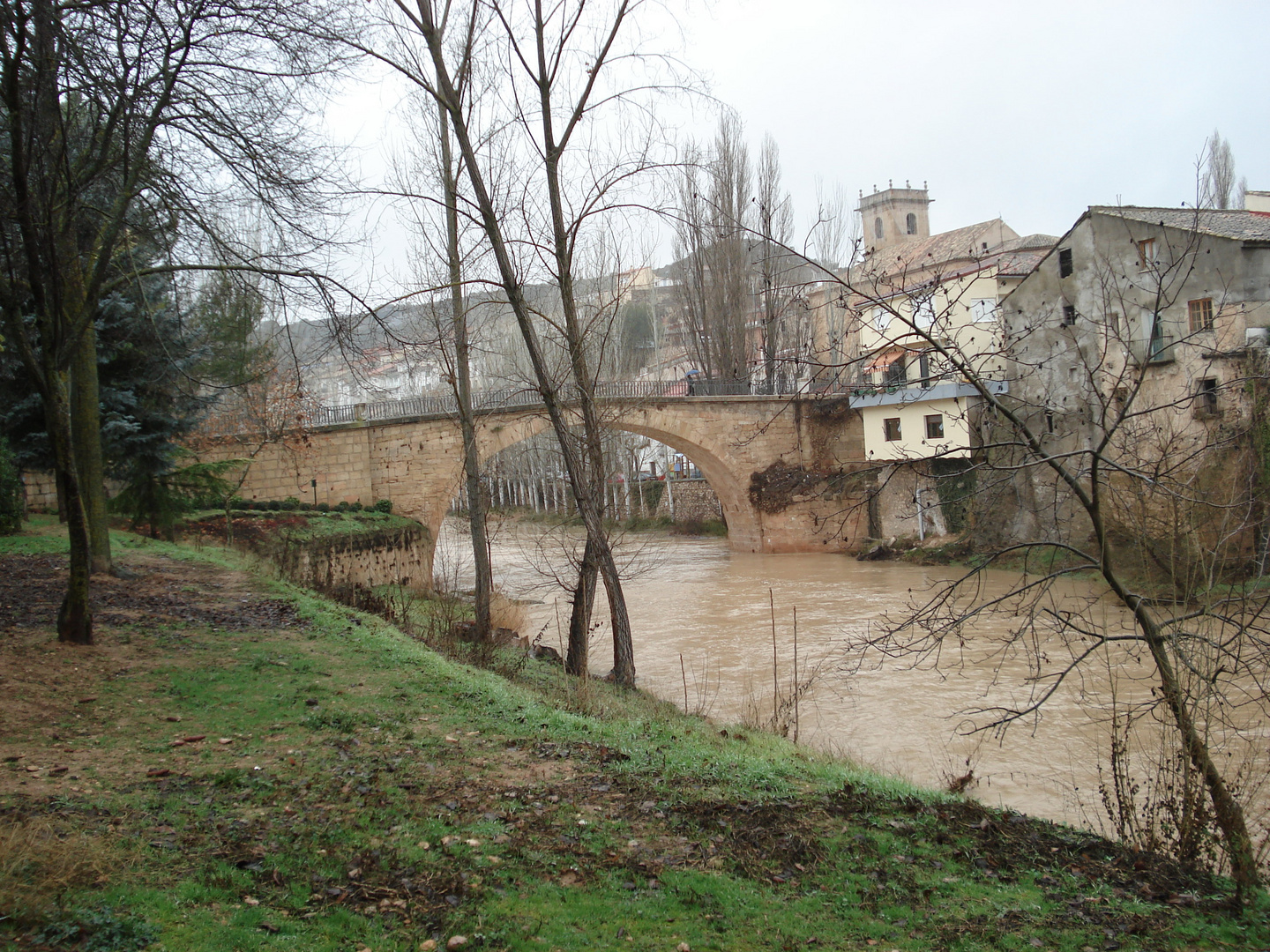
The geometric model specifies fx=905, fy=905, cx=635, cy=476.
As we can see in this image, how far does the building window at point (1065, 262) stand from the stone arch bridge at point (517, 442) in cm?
679

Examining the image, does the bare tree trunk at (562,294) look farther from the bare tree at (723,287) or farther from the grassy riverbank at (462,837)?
the bare tree at (723,287)

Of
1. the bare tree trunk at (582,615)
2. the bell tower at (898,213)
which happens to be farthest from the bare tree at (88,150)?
the bell tower at (898,213)

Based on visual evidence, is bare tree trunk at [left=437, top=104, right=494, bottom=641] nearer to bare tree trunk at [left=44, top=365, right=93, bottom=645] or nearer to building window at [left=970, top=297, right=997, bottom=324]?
bare tree trunk at [left=44, top=365, right=93, bottom=645]

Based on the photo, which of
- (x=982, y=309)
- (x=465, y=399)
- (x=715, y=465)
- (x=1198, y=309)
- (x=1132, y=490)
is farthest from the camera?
(x=715, y=465)

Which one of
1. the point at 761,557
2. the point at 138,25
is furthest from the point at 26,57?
the point at 761,557

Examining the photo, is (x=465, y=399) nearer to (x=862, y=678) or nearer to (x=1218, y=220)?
(x=862, y=678)

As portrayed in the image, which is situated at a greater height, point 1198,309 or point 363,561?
point 1198,309

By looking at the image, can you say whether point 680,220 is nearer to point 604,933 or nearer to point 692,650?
point 604,933

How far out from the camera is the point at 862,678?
11.8 m

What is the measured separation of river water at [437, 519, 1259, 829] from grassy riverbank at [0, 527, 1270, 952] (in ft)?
4.10

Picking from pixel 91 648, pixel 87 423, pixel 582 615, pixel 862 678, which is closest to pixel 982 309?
pixel 582 615

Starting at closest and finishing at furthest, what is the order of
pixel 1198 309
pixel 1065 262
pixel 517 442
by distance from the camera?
pixel 1198 309
pixel 1065 262
pixel 517 442

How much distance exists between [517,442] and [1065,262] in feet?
46.0

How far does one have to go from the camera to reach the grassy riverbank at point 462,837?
Result: 3.29m
